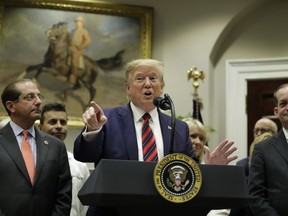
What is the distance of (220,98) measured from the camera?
778 cm

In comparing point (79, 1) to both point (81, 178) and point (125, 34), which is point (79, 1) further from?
point (81, 178)

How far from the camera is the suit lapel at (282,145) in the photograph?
3.48 meters

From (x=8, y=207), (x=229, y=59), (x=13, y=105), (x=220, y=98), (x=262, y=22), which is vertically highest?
(x=262, y=22)

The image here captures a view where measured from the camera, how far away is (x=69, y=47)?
747 centimetres

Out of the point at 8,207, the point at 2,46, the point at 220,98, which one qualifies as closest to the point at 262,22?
the point at 220,98

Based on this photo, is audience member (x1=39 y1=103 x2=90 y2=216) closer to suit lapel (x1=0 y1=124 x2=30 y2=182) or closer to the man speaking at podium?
suit lapel (x1=0 y1=124 x2=30 y2=182)

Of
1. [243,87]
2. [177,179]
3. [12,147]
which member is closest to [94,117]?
[177,179]

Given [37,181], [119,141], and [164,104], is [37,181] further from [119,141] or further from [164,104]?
[164,104]

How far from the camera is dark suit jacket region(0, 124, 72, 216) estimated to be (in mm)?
3385

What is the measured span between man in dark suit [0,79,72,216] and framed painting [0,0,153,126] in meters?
3.44

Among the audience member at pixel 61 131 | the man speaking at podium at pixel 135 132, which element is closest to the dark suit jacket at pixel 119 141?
the man speaking at podium at pixel 135 132

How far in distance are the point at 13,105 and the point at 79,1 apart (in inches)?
156

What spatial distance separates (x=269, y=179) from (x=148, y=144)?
90 centimetres

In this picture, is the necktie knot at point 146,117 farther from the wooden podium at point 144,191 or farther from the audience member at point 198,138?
the audience member at point 198,138
